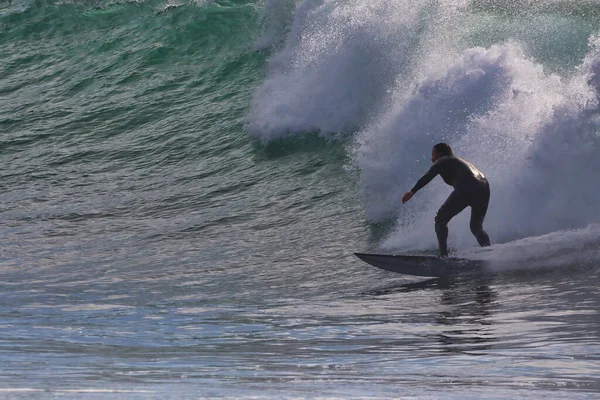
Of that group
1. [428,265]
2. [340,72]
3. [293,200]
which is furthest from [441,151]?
[340,72]

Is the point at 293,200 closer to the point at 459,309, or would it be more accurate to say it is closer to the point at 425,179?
the point at 425,179

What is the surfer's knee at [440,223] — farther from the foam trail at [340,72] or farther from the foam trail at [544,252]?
the foam trail at [340,72]

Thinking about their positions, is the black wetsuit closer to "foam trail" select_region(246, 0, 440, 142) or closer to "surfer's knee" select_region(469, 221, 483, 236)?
"surfer's knee" select_region(469, 221, 483, 236)

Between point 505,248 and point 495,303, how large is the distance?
1634 mm

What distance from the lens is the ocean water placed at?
18.1 feet

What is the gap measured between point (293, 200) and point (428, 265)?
3.63 meters

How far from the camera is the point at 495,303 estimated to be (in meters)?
7.69

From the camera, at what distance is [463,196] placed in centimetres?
942

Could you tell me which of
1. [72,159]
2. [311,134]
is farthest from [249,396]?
[72,159]

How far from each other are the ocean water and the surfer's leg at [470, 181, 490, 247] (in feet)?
0.45

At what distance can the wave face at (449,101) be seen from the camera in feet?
34.0

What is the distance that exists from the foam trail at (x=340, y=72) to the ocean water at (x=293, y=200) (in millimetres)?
40

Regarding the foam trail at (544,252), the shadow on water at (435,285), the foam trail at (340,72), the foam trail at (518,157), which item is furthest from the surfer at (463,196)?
the foam trail at (340,72)

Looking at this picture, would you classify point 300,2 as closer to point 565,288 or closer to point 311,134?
point 311,134
